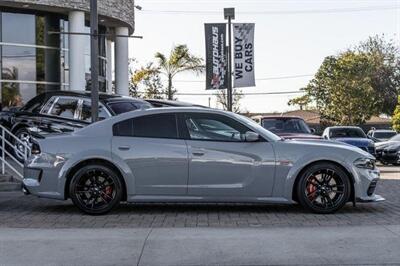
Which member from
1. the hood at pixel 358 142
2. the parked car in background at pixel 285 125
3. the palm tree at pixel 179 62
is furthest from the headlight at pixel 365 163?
the palm tree at pixel 179 62

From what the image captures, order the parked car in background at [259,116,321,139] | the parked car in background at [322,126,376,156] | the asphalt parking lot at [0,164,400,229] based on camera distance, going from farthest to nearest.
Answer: the parked car in background at [322,126,376,156], the parked car in background at [259,116,321,139], the asphalt parking lot at [0,164,400,229]

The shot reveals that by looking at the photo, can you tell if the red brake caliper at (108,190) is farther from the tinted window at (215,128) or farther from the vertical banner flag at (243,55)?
the vertical banner flag at (243,55)

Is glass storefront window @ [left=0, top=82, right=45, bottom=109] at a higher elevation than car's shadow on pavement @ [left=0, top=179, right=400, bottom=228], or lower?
higher

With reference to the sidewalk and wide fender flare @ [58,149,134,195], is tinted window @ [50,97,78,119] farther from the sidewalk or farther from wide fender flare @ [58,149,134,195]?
the sidewalk

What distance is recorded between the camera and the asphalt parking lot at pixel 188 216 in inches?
333

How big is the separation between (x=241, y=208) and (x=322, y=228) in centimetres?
212

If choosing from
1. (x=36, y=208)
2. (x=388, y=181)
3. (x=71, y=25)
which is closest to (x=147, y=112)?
(x=36, y=208)

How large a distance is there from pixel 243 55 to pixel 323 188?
11675mm

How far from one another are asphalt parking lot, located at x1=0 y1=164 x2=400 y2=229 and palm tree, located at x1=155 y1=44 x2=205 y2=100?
28.3 m

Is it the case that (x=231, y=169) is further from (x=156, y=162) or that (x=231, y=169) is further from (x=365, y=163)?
(x=365, y=163)

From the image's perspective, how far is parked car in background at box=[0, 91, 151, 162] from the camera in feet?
47.5

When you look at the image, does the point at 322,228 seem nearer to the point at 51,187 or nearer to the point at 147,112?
the point at 147,112

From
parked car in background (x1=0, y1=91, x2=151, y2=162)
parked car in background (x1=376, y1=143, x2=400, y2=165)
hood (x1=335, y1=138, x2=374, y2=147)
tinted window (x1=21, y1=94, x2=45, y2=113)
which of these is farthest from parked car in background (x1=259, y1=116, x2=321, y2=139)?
parked car in background (x1=376, y1=143, x2=400, y2=165)

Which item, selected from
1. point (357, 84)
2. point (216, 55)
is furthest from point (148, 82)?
point (216, 55)
